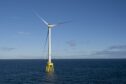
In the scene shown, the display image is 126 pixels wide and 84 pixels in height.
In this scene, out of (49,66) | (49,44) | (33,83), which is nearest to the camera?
(33,83)

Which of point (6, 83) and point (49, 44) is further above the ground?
point (49, 44)

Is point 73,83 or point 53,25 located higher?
point 53,25

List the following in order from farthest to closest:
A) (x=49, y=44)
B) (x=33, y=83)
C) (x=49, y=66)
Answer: (x=49, y=66), (x=49, y=44), (x=33, y=83)

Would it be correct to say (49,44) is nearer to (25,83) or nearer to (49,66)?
(49,66)

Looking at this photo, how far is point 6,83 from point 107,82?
137 ft

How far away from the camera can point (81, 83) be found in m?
109

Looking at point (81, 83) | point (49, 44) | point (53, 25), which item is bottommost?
point (81, 83)

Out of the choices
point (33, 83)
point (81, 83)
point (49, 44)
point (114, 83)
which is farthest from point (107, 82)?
point (49, 44)

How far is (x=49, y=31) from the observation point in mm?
140125

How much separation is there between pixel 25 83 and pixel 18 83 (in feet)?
9.90

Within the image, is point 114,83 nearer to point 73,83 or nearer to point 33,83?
point 73,83

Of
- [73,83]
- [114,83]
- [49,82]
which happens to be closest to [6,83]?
[49,82]

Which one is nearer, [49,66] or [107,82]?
[107,82]

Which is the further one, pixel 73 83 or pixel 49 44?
pixel 49 44
